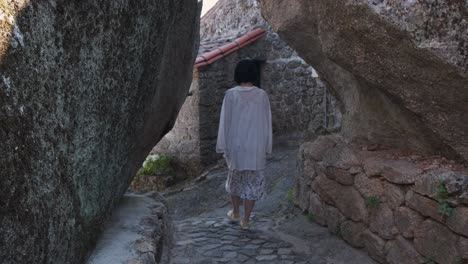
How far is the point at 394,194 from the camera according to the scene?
328cm

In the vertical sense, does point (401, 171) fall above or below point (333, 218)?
above

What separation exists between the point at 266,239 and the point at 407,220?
1.46 metres

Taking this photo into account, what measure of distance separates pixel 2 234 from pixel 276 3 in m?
3.21

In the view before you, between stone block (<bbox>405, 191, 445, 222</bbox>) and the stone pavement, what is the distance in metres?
0.69

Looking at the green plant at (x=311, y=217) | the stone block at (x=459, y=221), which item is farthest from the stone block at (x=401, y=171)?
the green plant at (x=311, y=217)

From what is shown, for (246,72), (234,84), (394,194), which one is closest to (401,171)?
(394,194)

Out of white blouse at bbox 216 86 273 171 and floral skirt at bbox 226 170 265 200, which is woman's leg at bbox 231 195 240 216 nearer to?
floral skirt at bbox 226 170 265 200

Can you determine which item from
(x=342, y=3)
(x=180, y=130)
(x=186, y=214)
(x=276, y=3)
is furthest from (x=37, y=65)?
(x=180, y=130)

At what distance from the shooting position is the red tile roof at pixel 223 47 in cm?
820

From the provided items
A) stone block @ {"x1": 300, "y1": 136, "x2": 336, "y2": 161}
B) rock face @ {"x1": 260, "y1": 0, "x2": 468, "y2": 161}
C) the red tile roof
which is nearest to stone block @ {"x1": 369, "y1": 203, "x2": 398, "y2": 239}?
rock face @ {"x1": 260, "y1": 0, "x2": 468, "y2": 161}

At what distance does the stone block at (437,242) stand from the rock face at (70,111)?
1835 mm

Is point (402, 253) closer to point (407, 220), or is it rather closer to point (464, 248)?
point (407, 220)

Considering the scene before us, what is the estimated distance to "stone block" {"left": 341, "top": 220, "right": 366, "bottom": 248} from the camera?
3.72m

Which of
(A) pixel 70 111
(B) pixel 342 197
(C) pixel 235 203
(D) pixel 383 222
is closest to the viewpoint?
(A) pixel 70 111
